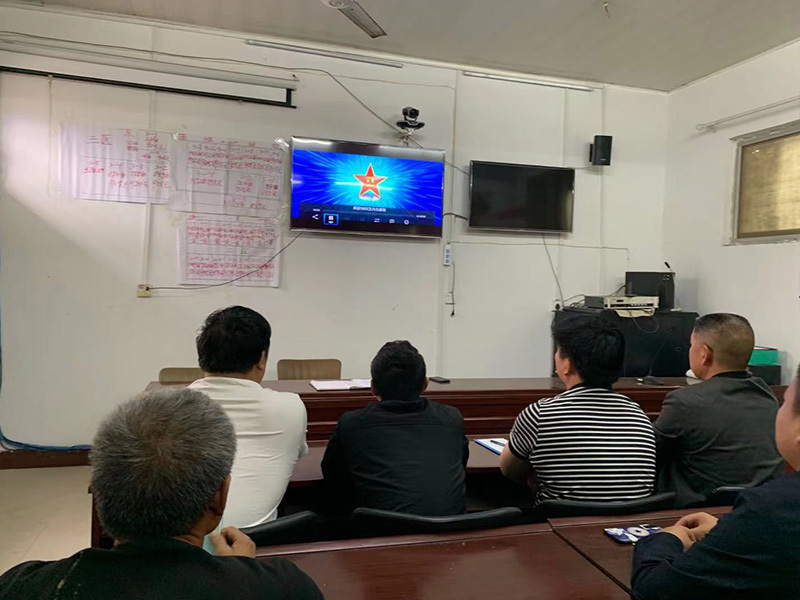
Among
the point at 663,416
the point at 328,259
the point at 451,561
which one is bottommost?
the point at 451,561

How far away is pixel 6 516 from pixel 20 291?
1494 millimetres

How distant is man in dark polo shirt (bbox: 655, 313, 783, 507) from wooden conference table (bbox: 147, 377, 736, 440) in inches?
32.3

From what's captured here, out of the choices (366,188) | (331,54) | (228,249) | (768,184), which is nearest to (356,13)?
(331,54)

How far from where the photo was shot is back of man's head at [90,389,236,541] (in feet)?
2.50

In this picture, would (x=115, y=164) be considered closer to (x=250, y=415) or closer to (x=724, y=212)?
(x=250, y=415)

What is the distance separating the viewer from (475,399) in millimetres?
2613

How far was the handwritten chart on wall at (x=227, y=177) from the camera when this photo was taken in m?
3.89

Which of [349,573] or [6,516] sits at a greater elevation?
[349,573]

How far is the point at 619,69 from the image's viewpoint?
4500mm

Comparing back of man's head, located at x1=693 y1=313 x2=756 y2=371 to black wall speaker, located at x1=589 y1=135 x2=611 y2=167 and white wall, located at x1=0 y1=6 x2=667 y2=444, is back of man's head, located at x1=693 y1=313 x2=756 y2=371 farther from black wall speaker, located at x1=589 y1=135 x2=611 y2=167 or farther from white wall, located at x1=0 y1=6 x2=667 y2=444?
black wall speaker, located at x1=589 y1=135 x2=611 y2=167

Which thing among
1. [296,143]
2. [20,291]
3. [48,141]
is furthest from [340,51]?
[20,291]

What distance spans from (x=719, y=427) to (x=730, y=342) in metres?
0.33

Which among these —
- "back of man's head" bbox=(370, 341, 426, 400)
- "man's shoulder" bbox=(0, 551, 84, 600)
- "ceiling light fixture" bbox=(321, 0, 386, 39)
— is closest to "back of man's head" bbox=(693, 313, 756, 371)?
"back of man's head" bbox=(370, 341, 426, 400)

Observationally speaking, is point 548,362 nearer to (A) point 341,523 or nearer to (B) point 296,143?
(B) point 296,143
